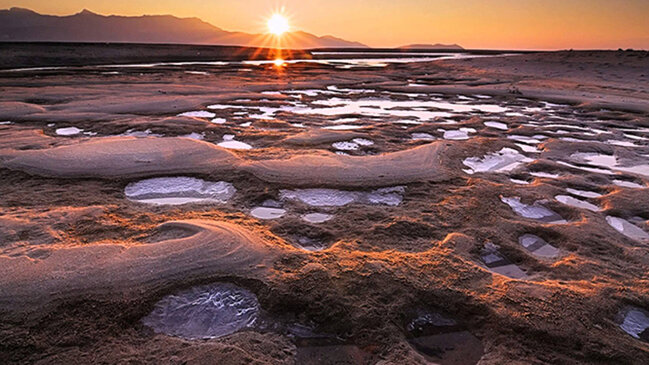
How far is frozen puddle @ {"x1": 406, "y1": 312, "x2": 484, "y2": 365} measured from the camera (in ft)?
6.41

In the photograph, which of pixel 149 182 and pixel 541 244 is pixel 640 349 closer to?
pixel 541 244

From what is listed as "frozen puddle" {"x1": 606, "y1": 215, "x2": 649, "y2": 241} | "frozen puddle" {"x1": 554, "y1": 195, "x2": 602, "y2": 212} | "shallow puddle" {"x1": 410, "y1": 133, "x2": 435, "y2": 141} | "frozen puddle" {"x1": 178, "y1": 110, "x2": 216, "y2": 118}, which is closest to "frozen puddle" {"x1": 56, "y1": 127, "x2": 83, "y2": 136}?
"frozen puddle" {"x1": 178, "y1": 110, "x2": 216, "y2": 118}

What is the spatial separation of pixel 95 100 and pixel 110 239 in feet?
28.1

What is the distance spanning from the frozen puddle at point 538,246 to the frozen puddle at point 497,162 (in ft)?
5.55

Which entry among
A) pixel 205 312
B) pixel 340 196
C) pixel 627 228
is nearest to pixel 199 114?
pixel 340 196

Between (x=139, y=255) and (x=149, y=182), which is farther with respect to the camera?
(x=149, y=182)

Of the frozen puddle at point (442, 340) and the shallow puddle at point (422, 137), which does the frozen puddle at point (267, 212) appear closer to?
the frozen puddle at point (442, 340)

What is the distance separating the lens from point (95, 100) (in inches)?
381

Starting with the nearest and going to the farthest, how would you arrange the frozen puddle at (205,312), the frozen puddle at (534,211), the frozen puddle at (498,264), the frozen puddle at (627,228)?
the frozen puddle at (205,312)
the frozen puddle at (498,264)
the frozen puddle at (627,228)
the frozen puddle at (534,211)

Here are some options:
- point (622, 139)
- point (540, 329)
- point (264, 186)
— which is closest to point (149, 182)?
point (264, 186)

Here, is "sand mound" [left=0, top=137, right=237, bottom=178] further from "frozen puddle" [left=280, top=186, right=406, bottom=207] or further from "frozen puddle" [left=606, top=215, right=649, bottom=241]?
"frozen puddle" [left=606, top=215, right=649, bottom=241]

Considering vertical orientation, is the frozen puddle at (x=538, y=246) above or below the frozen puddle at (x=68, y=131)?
below

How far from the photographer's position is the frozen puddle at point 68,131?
20.3 ft

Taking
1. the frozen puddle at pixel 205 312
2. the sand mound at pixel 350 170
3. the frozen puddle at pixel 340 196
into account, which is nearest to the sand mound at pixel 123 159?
the sand mound at pixel 350 170
